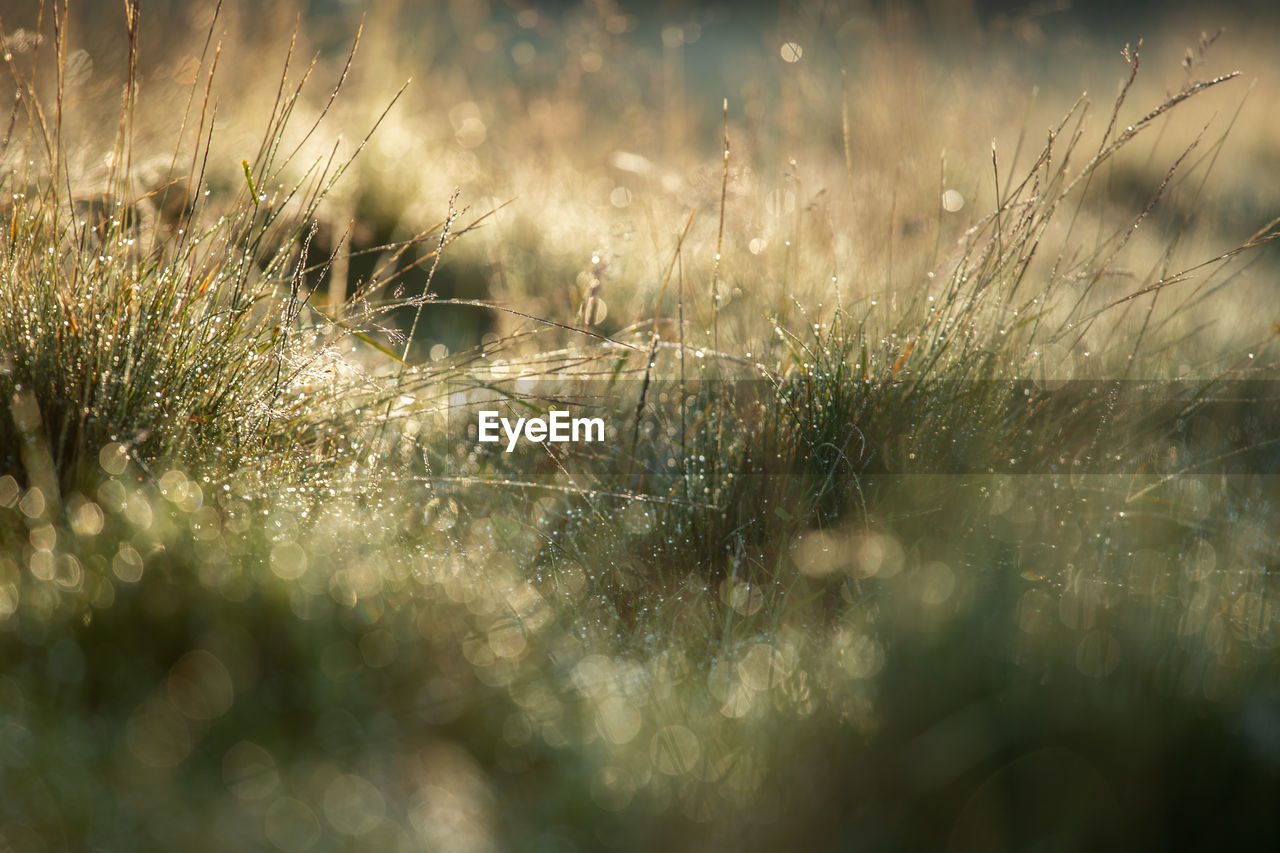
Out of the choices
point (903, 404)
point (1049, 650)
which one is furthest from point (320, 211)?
point (1049, 650)

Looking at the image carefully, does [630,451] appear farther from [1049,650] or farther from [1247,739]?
[1247,739]

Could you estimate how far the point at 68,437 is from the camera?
1.47 m

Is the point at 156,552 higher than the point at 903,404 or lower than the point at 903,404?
A: lower

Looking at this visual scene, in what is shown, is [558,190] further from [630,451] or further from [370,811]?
[370,811]

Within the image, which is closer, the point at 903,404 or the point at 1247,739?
the point at 1247,739

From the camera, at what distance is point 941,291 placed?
6.86 feet

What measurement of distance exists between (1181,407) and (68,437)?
2.18 metres

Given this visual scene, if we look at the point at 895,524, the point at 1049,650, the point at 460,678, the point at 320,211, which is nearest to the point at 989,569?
the point at 895,524

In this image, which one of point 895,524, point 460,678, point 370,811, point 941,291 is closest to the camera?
point 370,811

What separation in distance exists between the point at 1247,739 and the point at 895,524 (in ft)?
2.28

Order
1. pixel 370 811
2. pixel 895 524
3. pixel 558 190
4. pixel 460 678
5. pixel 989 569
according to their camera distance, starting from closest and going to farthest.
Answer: pixel 370 811 → pixel 460 678 → pixel 989 569 → pixel 895 524 → pixel 558 190

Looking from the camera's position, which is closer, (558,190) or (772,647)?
(772,647)

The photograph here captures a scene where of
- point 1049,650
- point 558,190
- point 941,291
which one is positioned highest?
point 941,291

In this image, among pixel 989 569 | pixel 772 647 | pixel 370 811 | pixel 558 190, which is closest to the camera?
pixel 370 811
